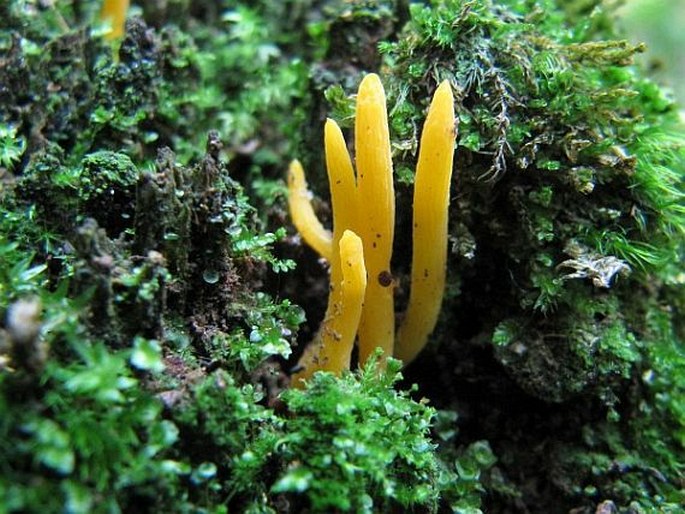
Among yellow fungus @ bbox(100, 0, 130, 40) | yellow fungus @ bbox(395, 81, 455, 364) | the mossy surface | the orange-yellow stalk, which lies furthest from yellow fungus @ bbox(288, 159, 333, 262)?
yellow fungus @ bbox(100, 0, 130, 40)

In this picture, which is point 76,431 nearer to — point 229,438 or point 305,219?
point 229,438

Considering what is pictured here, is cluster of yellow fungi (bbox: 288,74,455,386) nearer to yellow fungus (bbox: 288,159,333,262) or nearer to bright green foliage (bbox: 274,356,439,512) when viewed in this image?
yellow fungus (bbox: 288,159,333,262)

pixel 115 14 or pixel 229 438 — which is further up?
pixel 115 14

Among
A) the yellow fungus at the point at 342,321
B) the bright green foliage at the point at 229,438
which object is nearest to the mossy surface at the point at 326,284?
the bright green foliage at the point at 229,438

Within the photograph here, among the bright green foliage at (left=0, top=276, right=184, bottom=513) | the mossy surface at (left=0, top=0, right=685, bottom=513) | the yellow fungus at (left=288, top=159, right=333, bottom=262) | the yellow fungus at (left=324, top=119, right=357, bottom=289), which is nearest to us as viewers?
the bright green foliage at (left=0, top=276, right=184, bottom=513)

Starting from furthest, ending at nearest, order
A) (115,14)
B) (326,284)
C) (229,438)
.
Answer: (115,14) < (326,284) < (229,438)

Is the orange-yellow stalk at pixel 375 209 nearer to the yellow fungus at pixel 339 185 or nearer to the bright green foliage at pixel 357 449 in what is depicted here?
the yellow fungus at pixel 339 185

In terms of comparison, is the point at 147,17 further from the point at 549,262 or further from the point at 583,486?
the point at 583,486

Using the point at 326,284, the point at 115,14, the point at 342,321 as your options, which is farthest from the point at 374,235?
the point at 115,14
